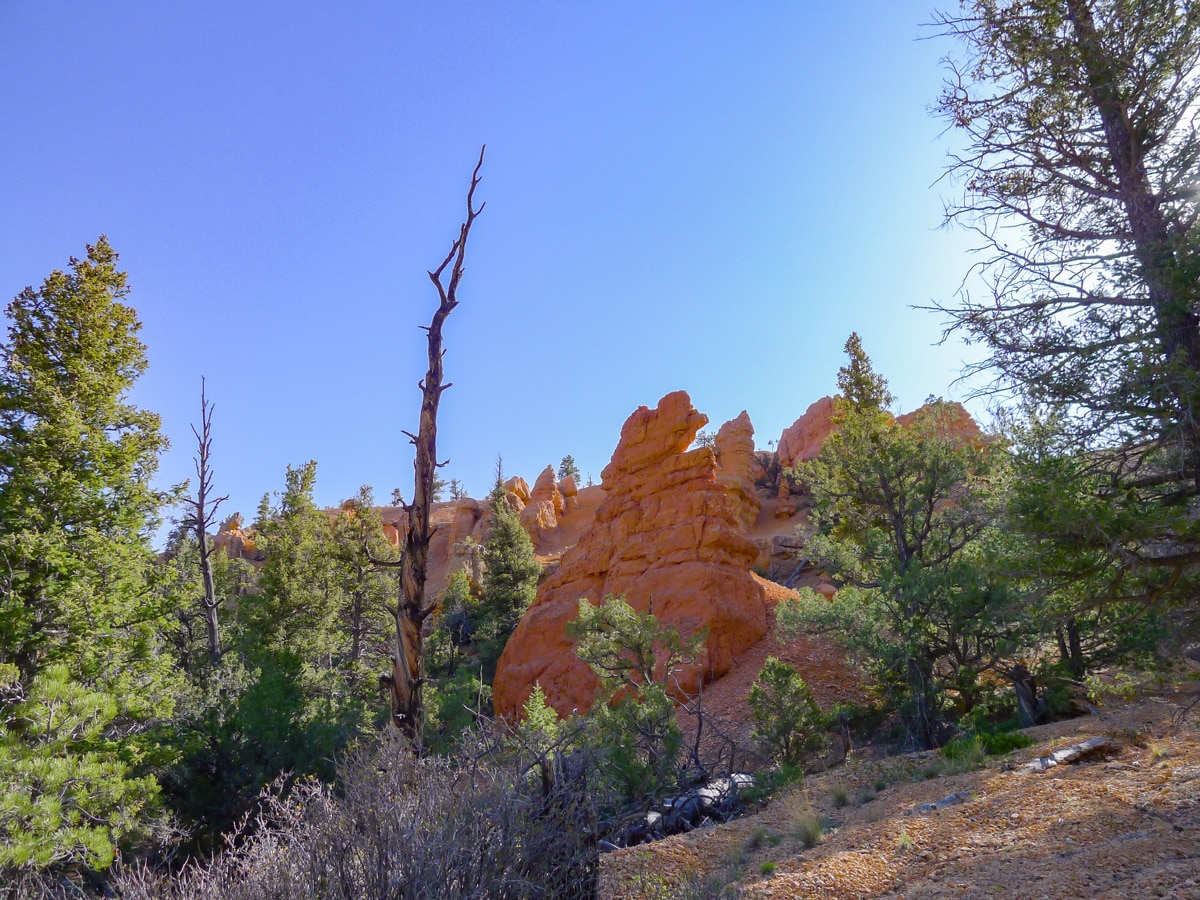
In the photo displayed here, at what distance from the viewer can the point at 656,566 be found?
77.7ft

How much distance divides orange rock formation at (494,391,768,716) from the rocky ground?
11634 mm

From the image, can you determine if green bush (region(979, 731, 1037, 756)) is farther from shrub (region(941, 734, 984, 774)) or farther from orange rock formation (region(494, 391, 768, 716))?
orange rock formation (region(494, 391, 768, 716))

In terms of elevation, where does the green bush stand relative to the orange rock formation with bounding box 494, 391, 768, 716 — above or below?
below

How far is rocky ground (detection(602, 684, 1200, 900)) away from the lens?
4.54m

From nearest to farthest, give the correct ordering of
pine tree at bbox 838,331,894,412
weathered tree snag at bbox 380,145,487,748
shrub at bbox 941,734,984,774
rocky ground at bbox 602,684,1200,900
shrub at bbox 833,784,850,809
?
rocky ground at bbox 602,684,1200,900
weathered tree snag at bbox 380,145,487,748
shrub at bbox 833,784,850,809
shrub at bbox 941,734,984,774
pine tree at bbox 838,331,894,412

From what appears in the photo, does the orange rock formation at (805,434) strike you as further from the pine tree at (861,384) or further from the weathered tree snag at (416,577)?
the weathered tree snag at (416,577)

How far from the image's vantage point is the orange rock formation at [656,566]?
21125mm

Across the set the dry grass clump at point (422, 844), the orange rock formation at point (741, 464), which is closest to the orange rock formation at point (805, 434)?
the orange rock formation at point (741, 464)

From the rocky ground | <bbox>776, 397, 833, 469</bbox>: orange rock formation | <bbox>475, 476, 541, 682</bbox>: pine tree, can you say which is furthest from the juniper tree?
<bbox>776, 397, 833, 469</bbox>: orange rock formation

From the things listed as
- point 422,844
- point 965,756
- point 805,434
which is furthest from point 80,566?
point 805,434

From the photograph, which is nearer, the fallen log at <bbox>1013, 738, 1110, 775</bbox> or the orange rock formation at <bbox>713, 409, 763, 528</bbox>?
the fallen log at <bbox>1013, 738, 1110, 775</bbox>

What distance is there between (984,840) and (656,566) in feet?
59.5

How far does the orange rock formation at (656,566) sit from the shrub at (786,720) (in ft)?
22.9

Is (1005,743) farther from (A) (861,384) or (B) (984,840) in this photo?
(A) (861,384)
